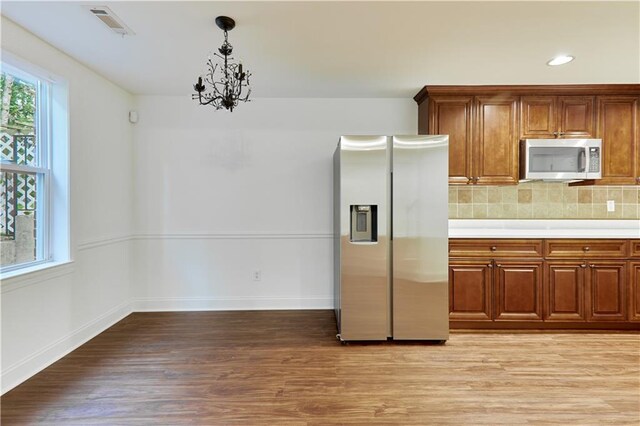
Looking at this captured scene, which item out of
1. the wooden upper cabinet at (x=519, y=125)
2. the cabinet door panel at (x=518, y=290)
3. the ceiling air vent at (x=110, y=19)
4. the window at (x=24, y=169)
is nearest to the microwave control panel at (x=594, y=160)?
the wooden upper cabinet at (x=519, y=125)

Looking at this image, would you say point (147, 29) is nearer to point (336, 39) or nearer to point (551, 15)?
point (336, 39)

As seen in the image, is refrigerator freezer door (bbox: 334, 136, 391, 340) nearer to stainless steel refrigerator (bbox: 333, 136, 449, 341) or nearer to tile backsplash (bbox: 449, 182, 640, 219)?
stainless steel refrigerator (bbox: 333, 136, 449, 341)

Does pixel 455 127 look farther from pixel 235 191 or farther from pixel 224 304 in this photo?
pixel 224 304

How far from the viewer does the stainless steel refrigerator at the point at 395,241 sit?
2824mm

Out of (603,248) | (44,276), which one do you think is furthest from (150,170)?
(603,248)

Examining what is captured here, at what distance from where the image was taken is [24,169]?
7.84ft

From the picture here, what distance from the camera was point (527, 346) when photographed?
285 cm

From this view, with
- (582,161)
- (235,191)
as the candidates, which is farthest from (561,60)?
(235,191)

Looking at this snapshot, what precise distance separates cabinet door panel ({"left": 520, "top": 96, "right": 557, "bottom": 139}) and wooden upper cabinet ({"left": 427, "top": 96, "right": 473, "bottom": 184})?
1.79 feet

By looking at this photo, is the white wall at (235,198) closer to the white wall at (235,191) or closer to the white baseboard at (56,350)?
the white wall at (235,191)

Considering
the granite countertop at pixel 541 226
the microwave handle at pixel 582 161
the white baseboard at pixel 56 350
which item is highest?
the microwave handle at pixel 582 161

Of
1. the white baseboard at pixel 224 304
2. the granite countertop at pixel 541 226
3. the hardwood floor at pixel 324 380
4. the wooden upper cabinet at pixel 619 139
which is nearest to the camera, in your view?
the hardwood floor at pixel 324 380

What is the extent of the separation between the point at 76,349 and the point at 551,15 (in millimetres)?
4269

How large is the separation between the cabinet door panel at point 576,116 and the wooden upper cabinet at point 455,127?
0.93 meters
